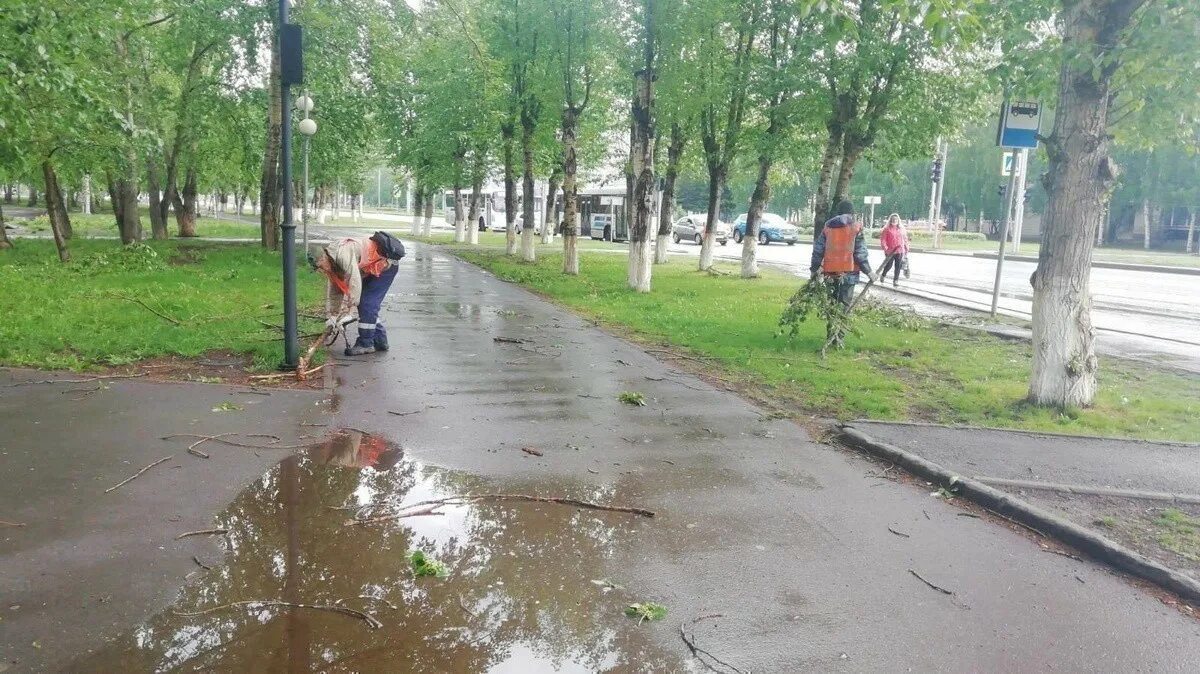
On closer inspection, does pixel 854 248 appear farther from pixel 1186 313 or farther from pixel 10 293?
pixel 10 293

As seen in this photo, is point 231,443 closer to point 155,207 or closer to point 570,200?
point 570,200

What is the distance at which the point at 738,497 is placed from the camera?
529cm

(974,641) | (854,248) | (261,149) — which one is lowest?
(974,641)

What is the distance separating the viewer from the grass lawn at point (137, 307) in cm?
889

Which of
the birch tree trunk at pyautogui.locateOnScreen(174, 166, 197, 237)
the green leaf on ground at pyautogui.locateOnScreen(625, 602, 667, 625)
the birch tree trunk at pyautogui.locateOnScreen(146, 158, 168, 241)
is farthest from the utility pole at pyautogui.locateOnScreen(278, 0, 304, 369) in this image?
the birch tree trunk at pyautogui.locateOnScreen(174, 166, 197, 237)

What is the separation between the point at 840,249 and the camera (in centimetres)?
1033

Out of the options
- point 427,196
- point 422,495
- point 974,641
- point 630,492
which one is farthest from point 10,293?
point 427,196

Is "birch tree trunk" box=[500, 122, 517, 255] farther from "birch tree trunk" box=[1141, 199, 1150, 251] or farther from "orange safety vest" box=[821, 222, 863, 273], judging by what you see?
"birch tree trunk" box=[1141, 199, 1150, 251]

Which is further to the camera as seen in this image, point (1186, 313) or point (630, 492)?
point (1186, 313)

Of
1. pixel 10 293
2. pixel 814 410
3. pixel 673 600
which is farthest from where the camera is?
pixel 10 293

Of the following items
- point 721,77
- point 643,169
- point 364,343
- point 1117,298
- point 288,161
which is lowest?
point 364,343

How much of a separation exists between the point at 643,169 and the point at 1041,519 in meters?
12.7

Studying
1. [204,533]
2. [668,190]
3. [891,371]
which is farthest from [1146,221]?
[204,533]

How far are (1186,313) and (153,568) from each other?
61.6 ft
